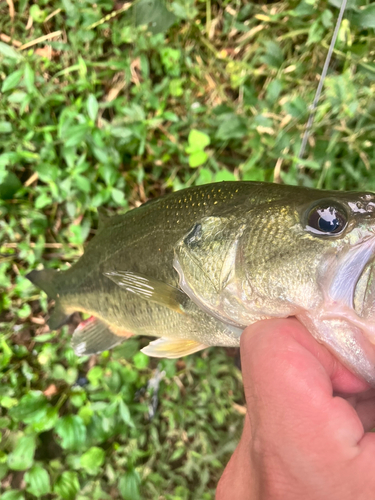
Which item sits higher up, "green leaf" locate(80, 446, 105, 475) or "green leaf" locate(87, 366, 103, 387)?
"green leaf" locate(87, 366, 103, 387)

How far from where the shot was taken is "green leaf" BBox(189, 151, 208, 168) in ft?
6.49

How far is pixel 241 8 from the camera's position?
2.10 meters

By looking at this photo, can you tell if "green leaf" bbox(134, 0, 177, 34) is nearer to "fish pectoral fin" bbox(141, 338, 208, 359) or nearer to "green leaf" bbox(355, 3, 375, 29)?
"green leaf" bbox(355, 3, 375, 29)

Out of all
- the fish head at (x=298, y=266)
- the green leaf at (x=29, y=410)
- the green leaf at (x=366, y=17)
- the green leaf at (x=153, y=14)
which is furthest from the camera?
the green leaf at (x=29, y=410)

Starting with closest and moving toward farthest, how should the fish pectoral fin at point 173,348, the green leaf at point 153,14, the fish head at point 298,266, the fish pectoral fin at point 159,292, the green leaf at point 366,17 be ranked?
the fish head at point 298,266, the fish pectoral fin at point 159,292, the fish pectoral fin at point 173,348, the green leaf at point 366,17, the green leaf at point 153,14

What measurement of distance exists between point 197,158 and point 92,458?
1.96 meters

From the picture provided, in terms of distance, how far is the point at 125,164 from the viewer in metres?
2.18

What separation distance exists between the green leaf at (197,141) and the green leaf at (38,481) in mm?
2170

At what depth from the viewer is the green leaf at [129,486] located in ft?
6.48

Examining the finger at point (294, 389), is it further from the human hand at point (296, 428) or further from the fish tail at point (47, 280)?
the fish tail at point (47, 280)

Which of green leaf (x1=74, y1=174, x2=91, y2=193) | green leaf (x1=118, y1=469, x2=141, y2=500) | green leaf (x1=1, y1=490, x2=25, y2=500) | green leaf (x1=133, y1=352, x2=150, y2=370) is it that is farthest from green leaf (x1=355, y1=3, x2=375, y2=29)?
green leaf (x1=1, y1=490, x2=25, y2=500)

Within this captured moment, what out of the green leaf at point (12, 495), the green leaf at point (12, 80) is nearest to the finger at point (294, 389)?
the green leaf at point (12, 495)

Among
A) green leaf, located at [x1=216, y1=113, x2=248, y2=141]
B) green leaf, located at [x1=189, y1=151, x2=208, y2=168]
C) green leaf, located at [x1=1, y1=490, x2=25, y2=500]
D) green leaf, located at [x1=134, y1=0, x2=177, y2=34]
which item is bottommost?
green leaf, located at [x1=1, y1=490, x2=25, y2=500]

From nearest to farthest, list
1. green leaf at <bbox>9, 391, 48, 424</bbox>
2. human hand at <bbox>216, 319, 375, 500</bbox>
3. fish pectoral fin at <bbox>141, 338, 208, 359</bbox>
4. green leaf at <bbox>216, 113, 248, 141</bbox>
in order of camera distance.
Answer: human hand at <bbox>216, 319, 375, 500</bbox> → fish pectoral fin at <bbox>141, 338, 208, 359</bbox> → green leaf at <bbox>216, 113, 248, 141</bbox> → green leaf at <bbox>9, 391, 48, 424</bbox>
